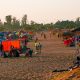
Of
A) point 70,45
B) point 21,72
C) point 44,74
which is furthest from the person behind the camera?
point 70,45

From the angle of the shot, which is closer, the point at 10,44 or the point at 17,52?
the point at 17,52

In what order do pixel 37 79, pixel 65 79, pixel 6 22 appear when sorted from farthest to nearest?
pixel 6 22
pixel 37 79
pixel 65 79

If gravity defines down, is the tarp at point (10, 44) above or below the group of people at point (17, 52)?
above

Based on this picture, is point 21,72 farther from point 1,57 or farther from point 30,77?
point 1,57

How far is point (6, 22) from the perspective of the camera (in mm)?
161000

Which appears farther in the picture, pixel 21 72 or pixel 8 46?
pixel 8 46

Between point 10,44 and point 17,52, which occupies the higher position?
point 10,44

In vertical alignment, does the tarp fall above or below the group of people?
above

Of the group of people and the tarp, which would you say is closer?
the group of people

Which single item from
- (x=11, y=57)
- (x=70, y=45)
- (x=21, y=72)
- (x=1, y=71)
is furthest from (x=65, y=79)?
(x=70, y=45)

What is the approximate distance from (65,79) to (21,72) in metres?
7.28

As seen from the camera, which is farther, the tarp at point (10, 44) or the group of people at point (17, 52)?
the tarp at point (10, 44)

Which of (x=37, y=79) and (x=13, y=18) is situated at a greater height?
(x=13, y=18)

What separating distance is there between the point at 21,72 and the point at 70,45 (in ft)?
102
